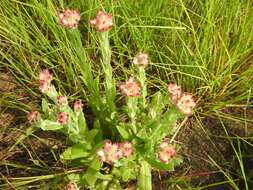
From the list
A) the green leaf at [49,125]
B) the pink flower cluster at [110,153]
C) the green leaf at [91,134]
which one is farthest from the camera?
the green leaf at [91,134]

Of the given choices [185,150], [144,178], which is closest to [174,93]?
[144,178]

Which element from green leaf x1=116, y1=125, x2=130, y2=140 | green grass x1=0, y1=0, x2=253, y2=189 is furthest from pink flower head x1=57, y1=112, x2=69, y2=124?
green grass x1=0, y1=0, x2=253, y2=189

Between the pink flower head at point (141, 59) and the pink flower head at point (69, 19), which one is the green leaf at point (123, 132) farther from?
the pink flower head at point (69, 19)

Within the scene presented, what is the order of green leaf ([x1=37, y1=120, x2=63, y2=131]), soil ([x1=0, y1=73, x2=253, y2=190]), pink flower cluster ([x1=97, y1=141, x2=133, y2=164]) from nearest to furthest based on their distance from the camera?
pink flower cluster ([x1=97, y1=141, x2=133, y2=164]) → green leaf ([x1=37, y1=120, x2=63, y2=131]) → soil ([x1=0, y1=73, x2=253, y2=190])

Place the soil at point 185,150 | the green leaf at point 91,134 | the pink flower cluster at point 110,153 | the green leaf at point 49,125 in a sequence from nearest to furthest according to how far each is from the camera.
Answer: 1. the pink flower cluster at point 110,153
2. the green leaf at point 49,125
3. the green leaf at point 91,134
4. the soil at point 185,150

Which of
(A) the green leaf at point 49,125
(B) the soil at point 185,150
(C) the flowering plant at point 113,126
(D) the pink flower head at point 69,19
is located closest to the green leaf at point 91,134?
(C) the flowering plant at point 113,126

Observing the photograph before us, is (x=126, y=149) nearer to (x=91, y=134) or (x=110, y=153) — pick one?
(x=110, y=153)

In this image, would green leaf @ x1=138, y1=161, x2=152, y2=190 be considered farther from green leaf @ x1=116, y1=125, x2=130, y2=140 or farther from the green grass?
the green grass
